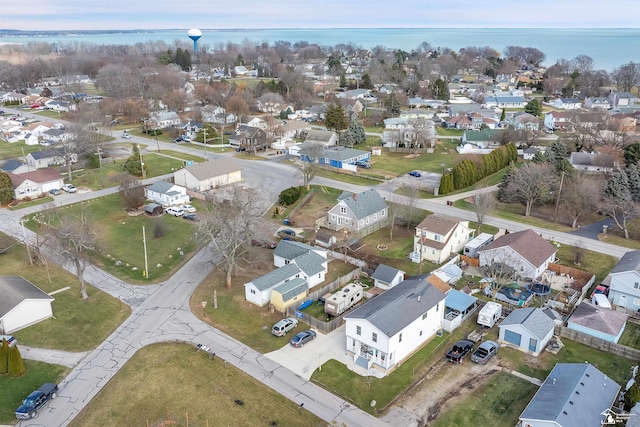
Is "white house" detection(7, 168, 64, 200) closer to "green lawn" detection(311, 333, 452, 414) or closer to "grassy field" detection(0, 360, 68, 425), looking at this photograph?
"grassy field" detection(0, 360, 68, 425)

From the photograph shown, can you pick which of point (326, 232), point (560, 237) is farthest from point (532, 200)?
point (326, 232)

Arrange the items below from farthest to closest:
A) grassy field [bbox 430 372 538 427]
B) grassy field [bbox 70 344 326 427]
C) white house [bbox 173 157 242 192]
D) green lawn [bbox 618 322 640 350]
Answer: white house [bbox 173 157 242 192], green lawn [bbox 618 322 640 350], grassy field [bbox 430 372 538 427], grassy field [bbox 70 344 326 427]

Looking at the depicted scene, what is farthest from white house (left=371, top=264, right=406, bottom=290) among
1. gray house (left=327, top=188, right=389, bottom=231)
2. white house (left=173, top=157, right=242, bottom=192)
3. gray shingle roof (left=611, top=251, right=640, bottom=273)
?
white house (left=173, top=157, right=242, bottom=192)

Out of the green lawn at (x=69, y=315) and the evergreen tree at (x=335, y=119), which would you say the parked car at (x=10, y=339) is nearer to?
the green lawn at (x=69, y=315)

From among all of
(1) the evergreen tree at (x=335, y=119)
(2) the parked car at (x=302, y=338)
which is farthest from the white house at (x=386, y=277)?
(1) the evergreen tree at (x=335, y=119)

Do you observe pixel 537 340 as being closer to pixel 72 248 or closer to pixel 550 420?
pixel 550 420
